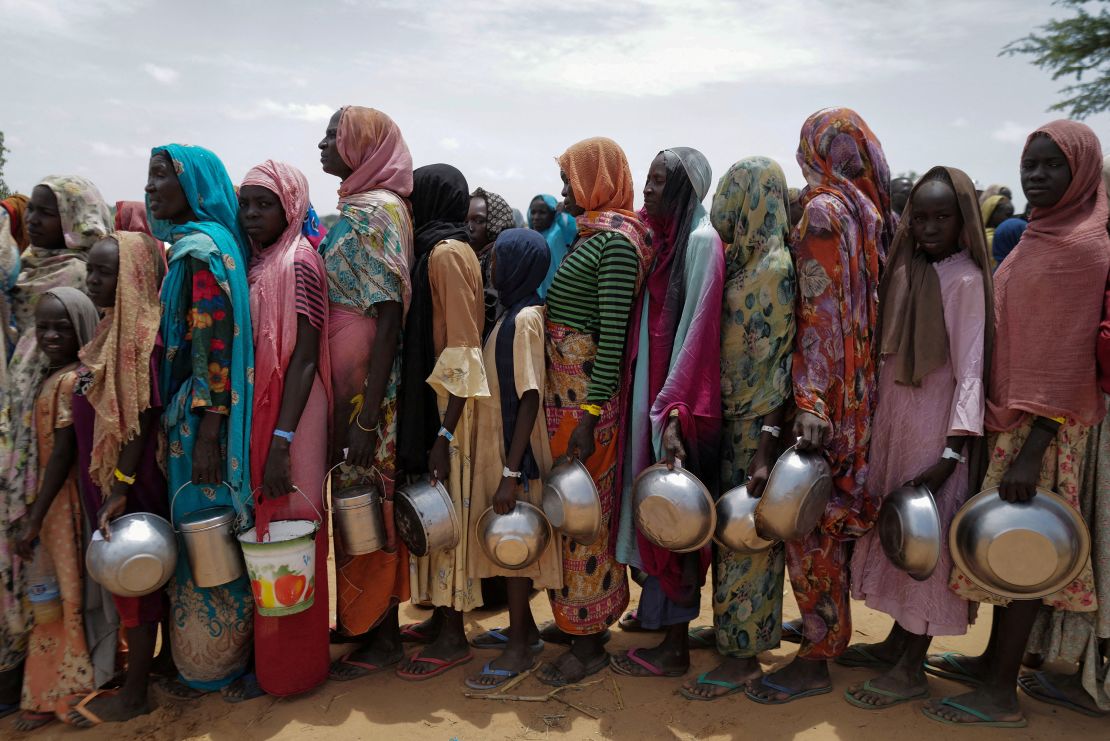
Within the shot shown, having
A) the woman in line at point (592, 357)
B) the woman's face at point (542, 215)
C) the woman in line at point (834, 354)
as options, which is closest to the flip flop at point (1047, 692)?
the woman in line at point (834, 354)

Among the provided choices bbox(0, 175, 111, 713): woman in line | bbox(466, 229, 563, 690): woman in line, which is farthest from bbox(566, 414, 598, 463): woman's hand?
bbox(0, 175, 111, 713): woman in line

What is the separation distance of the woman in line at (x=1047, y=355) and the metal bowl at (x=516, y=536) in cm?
176

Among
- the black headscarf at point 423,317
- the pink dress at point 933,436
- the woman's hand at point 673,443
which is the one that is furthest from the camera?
the black headscarf at point 423,317

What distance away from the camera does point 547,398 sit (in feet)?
12.0

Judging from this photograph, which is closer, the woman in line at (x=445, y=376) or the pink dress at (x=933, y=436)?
the pink dress at (x=933, y=436)

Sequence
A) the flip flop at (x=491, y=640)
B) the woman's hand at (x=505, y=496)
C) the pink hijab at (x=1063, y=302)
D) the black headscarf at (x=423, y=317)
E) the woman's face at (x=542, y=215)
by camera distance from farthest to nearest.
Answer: the woman's face at (x=542, y=215) < the flip flop at (x=491, y=640) < the black headscarf at (x=423, y=317) < the woman's hand at (x=505, y=496) < the pink hijab at (x=1063, y=302)

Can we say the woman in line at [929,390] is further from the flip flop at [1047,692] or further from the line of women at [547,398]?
the flip flop at [1047,692]

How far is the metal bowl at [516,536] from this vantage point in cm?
348

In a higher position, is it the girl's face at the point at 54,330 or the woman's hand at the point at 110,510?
the girl's face at the point at 54,330

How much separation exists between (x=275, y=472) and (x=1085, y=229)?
341cm

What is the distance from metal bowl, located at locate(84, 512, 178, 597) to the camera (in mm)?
3191

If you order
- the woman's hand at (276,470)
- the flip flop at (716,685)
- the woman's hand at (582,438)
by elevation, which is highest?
the woman's hand at (582,438)

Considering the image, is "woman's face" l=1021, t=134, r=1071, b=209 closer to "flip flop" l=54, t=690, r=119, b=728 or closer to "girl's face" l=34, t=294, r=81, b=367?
"girl's face" l=34, t=294, r=81, b=367

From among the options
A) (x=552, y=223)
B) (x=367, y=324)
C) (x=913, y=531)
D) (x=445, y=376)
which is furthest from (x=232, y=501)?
(x=552, y=223)
